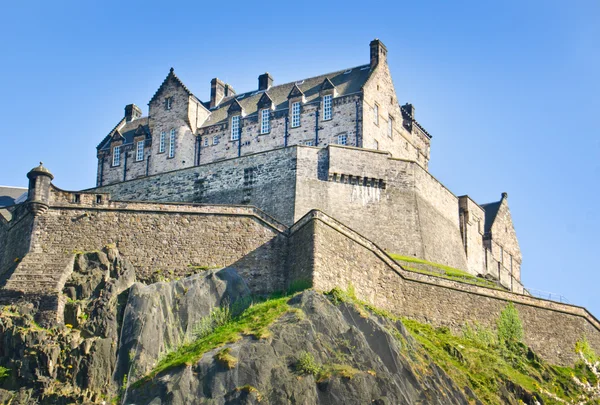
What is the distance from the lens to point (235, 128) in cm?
6919

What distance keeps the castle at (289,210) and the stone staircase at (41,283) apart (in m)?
0.08

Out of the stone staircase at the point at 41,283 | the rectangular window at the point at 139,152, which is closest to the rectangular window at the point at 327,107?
the rectangular window at the point at 139,152

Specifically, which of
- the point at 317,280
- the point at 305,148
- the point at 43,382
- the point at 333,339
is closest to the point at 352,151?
the point at 305,148

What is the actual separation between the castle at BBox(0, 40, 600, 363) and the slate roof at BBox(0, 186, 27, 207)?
432 cm

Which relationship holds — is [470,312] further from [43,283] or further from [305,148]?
[43,283]

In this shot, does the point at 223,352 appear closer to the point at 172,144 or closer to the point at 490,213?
the point at 172,144

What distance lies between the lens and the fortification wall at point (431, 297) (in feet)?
164

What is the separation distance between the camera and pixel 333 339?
44.4 metres

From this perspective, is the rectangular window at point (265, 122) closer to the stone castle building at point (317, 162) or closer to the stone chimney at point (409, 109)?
the stone castle building at point (317, 162)

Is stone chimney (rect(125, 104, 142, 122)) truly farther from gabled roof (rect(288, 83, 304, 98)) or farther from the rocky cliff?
the rocky cliff

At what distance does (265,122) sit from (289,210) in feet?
38.5

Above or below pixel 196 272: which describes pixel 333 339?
below

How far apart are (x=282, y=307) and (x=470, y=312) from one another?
12.7 m

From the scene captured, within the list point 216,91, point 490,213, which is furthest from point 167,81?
point 490,213
